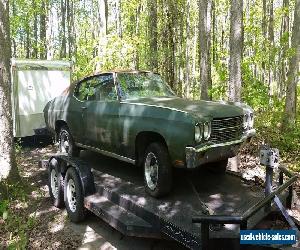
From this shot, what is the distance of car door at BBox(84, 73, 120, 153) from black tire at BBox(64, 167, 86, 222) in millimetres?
752

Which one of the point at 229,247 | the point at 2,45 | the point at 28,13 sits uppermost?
the point at 28,13

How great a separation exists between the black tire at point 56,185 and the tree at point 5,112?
863 mm

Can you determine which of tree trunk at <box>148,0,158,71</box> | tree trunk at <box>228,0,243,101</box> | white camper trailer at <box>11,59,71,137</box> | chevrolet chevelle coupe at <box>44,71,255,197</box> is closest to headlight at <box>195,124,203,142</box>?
chevrolet chevelle coupe at <box>44,71,255,197</box>

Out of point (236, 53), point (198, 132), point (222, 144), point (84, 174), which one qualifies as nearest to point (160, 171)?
point (198, 132)

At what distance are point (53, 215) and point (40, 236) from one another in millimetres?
746

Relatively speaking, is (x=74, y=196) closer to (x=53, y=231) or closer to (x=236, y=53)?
(x=53, y=231)

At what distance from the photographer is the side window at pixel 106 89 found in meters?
6.74

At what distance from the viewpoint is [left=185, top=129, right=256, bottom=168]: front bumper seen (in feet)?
16.3

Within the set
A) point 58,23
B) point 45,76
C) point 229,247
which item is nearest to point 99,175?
point 229,247

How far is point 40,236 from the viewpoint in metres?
6.19

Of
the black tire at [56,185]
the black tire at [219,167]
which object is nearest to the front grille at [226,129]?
the black tire at [219,167]

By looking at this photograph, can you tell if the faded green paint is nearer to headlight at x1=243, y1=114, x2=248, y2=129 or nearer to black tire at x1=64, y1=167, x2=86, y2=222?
headlight at x1=243, y1=114, x2=248, y2=129

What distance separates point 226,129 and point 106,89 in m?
2.46

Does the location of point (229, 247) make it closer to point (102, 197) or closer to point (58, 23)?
point (102, 197)
